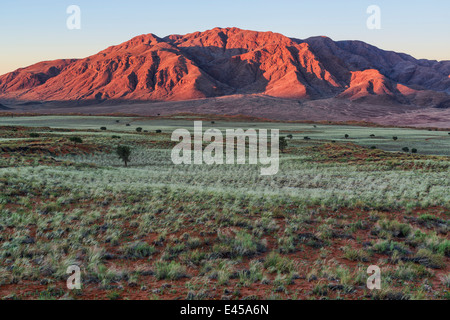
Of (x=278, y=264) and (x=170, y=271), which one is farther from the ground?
(x=170, y=271)

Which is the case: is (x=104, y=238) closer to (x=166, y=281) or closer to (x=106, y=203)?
(x=166, y=281)

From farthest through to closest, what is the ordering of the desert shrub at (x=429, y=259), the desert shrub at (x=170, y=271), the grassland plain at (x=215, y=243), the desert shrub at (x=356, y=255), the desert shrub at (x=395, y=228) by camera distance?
the desert shrub at (x=395, y=228), the desert shrub at (x=356, y=255), the desert shrub at (x=429, y=259), the desert shrub at (x=170, y=271), the grassland plain at (x=215, y=243)

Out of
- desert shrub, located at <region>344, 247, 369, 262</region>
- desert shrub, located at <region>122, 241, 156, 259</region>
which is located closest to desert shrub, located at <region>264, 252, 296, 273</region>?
desert shrub, located at <region>344, 247, 369, 262</region>

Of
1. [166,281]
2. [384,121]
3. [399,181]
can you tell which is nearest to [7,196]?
[166,281]

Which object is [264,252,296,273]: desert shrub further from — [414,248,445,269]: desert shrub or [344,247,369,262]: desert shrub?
[414,248,445,269]: desert shrub

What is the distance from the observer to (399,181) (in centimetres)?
2327

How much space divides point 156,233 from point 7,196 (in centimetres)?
808

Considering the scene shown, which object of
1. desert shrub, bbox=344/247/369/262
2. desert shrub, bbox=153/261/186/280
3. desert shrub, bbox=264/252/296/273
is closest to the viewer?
desert shrub, bbox=153/261/186/280
